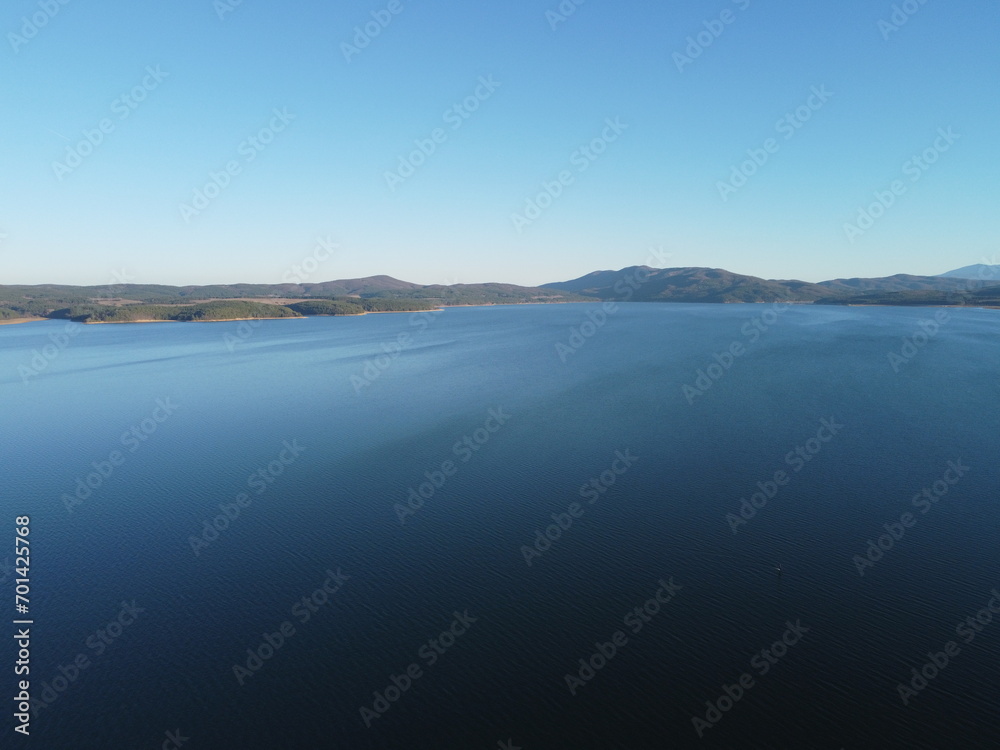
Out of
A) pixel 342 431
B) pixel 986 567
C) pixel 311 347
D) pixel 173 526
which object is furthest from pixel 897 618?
pixel 311 347

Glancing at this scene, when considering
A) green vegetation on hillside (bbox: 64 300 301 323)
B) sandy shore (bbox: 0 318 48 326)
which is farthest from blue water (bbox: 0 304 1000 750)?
sandy shore (bbox: 0 318 48 326)

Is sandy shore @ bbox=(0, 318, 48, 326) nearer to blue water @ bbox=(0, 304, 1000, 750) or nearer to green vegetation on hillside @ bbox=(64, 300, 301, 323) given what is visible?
green vegetation on hillside @ bbox=(64, 300, 301, 323)

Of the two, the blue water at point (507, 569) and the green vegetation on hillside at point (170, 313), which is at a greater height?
the green vegetation on hillside at point (170, 313)

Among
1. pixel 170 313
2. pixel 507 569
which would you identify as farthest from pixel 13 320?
pixel 507 569

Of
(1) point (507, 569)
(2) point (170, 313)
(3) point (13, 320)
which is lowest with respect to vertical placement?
(1) point (507, 569)

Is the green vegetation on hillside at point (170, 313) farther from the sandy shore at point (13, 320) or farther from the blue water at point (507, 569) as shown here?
the blue water at point (507, 569)

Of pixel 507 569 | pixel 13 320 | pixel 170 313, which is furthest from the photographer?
pixel 13 320

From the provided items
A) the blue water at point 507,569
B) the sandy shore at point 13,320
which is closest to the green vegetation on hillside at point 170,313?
the sandy shore at point 13,320

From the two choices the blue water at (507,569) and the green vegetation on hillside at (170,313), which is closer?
the blue water at (507,569)

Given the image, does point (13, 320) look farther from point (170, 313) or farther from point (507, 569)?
point (507, 569)
